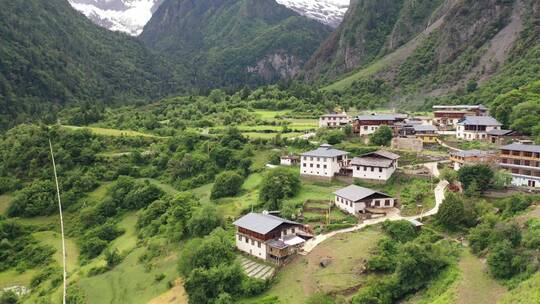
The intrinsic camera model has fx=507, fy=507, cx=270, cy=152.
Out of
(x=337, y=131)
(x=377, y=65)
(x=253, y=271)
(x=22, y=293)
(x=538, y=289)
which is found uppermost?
(x=377, y=65)

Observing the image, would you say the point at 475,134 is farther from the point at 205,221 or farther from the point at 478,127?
the point at 205,221

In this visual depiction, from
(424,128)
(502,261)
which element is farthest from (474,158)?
(502,261)

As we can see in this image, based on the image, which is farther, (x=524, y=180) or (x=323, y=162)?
(x=323, y=162)

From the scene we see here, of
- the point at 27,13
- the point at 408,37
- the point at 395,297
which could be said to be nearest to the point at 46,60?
the point at 27,13

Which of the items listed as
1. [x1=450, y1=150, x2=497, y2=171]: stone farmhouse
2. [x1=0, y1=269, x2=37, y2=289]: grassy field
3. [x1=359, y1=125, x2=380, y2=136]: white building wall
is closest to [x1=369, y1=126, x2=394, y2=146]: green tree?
[x1=359, y1=125, x2=380, y2=136]: white building wall

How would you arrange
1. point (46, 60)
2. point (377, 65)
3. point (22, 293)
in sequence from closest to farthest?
point (22, 293) → point (377, 65) → point (46, 60)

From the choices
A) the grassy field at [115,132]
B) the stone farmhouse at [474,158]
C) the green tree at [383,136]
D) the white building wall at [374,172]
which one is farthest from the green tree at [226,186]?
the grassy field at [115,132]

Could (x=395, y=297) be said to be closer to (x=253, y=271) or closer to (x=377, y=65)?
(x=253, y=271)
